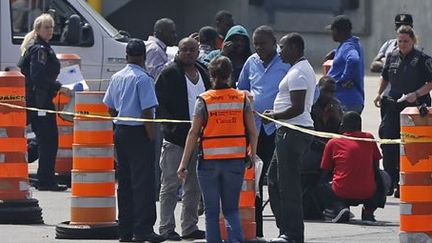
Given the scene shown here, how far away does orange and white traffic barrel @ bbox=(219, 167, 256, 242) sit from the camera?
→ 1144 centimetres

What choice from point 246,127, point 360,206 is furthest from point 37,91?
point 246,127

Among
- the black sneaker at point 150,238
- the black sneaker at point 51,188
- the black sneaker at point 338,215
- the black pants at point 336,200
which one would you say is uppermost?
the black pants at point 336,200

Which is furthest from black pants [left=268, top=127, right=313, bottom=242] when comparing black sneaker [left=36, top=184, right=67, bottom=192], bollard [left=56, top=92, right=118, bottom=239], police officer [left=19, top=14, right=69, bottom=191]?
black sneaker [left=36, top=184, right=67, bottom=192]

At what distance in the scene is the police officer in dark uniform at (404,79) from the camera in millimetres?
14680

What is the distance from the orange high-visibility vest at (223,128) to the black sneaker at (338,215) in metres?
2.74

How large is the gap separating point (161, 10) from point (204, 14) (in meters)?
1.15

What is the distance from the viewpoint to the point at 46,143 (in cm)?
1555

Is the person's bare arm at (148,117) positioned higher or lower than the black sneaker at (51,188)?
higher

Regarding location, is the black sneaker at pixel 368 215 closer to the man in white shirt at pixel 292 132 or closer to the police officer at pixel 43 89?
the man in white shirt at pixel 292 132

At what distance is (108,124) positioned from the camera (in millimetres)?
12125

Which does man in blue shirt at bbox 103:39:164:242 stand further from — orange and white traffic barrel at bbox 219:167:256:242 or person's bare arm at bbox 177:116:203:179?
person's bare arm at bbox 177:116:203:179

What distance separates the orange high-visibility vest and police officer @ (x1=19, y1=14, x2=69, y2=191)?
4766 mm

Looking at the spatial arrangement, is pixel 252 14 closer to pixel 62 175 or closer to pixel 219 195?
pixel 62 175

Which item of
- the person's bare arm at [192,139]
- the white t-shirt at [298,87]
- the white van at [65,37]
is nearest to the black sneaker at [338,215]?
the white t-shirt at [298,87]
